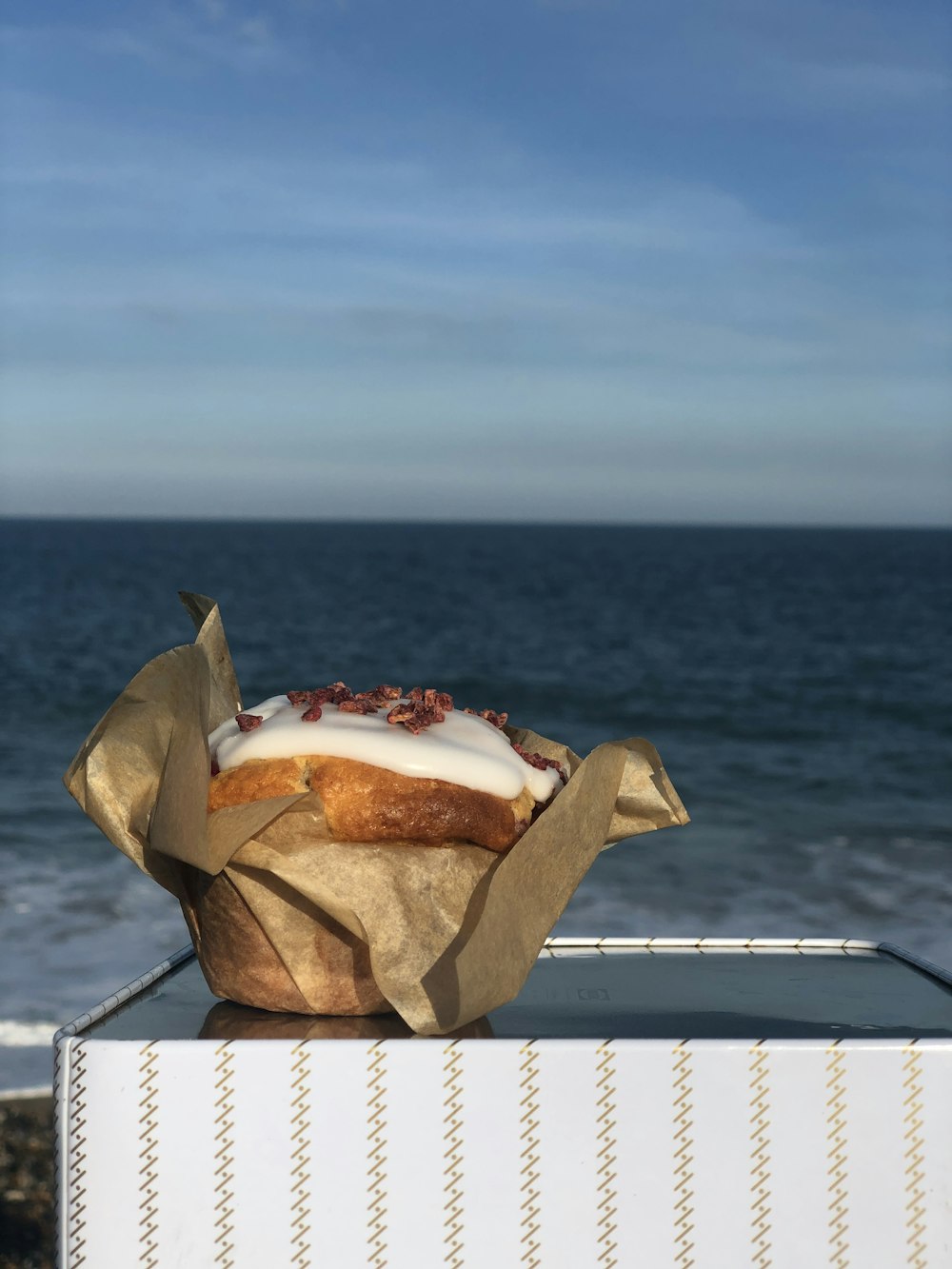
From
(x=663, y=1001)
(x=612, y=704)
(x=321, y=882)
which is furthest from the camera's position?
(x=612, y=704)

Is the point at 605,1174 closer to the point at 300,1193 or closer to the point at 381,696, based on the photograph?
the point at 300,1193

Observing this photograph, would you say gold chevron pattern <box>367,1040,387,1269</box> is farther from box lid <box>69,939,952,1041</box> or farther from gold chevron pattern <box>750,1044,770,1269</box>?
gold chevron pattern <box>750,1044,770,1269</box>

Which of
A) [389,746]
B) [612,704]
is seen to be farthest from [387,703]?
[612,704]

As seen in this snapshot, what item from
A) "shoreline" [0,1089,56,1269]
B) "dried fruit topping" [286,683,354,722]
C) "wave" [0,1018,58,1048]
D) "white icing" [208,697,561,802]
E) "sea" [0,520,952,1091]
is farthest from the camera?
"sea" [0,520,952,1091]

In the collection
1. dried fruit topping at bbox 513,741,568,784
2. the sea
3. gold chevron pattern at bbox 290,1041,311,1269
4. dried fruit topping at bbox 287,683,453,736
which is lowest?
the sea

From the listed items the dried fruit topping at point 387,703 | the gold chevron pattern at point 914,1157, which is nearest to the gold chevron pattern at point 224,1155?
the dried fruit topping at point 387,703

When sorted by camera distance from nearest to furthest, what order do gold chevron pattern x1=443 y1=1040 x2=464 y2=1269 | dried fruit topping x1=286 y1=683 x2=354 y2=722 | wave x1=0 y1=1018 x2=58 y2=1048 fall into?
1. gold chevron pattern x1=443 y1=1040 x2=464 y2=1269
2. dried fruit topping x1=286 y1=683 x2=354 y2=722
3. wave x1=0 y1=1018 x2=58 y2=1048

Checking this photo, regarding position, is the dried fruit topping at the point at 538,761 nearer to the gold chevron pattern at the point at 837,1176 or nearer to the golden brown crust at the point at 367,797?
the golden brown crust at the point at 367,797

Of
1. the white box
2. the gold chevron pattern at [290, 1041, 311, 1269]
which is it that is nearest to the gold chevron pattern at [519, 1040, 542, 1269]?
the white box
